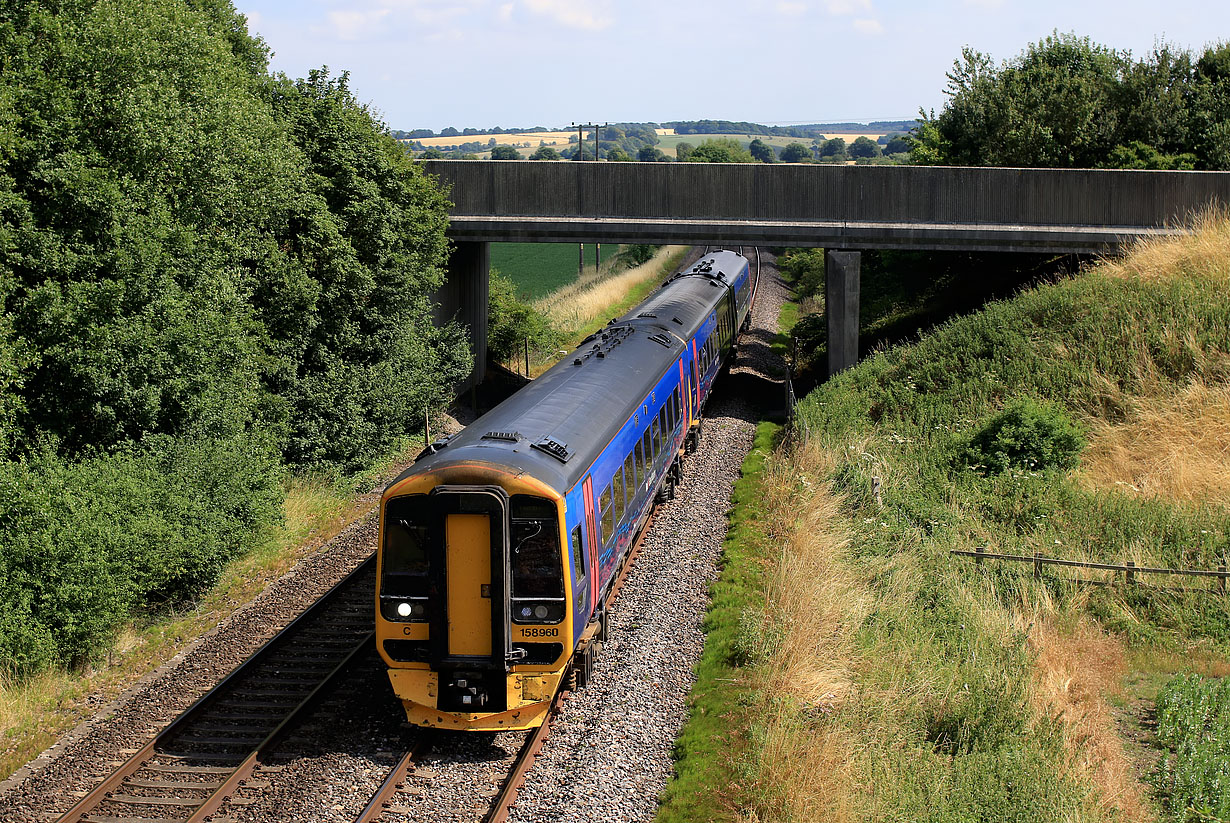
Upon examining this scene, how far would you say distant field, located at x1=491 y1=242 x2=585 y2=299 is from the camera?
186 ft

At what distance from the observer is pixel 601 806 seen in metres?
9.14

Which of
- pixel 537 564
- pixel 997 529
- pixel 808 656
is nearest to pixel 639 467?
pixel 808 656

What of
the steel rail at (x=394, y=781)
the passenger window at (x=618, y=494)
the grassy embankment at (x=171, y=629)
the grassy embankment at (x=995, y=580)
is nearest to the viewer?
the steel rail at (x=394, y=781)

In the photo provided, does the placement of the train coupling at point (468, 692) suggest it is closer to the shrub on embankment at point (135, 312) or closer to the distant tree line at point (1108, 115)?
the shrub on embankment at point (135, 312)

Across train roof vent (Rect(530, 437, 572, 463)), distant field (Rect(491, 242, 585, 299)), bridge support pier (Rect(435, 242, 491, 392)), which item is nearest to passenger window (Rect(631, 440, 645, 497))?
train roof vent (Rect(530, 437, 572, 463))

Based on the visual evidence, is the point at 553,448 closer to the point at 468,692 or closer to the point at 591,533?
the point at 591,533

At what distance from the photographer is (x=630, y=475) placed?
44.8 ft

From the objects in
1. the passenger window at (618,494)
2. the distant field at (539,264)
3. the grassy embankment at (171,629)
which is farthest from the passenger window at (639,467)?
the distant field at (539,264)

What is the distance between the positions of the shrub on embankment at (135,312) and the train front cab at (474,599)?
14.7 ft

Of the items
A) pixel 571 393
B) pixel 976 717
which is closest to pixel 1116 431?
pixel 976 717

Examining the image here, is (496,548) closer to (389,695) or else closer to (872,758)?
(389,695)

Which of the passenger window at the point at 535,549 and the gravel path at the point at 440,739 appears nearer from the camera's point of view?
the gravel path at the point at 440,739

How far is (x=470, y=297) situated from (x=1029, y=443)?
1605 centimetres

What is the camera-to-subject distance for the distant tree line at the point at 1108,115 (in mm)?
28266
